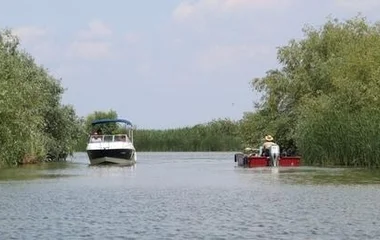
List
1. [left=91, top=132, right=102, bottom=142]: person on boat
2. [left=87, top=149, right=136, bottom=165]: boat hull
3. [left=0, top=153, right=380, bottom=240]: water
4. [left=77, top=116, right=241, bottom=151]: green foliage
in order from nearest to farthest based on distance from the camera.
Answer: [left=0, top=153, right=380, bottom=240]: water < [left=87, top=149, right=136, bottom=165]: boat hull < [left=91, top=132, right=102, bottom=142]: person on boat < [left=77, top=116, right=241, bottom=151]: green foliage

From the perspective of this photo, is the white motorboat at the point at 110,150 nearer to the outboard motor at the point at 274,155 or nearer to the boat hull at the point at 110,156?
the boat hull at the point at 110,156

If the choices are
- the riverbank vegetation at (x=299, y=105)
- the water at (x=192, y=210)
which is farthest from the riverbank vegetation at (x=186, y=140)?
the water at (x=192, y=210)

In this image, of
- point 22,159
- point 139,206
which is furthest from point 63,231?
point 22,159

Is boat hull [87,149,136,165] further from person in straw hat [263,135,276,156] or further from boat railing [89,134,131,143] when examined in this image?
person in straw hat [263,135,276,156]

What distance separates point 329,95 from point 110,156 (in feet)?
53.1

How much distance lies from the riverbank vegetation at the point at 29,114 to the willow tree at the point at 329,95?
15.5 meters

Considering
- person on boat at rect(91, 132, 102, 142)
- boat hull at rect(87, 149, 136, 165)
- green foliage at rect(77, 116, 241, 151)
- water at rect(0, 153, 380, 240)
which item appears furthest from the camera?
green foliage at rect(77, 116, 241, 151)

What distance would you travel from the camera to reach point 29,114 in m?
55.8

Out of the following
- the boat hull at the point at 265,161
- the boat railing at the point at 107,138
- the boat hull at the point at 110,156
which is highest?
the boat railing at the point at 107,138

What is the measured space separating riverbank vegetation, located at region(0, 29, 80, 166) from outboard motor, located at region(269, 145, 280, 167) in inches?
574

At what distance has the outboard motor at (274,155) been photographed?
50250 mm

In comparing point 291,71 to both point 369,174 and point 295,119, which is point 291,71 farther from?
point 369,174

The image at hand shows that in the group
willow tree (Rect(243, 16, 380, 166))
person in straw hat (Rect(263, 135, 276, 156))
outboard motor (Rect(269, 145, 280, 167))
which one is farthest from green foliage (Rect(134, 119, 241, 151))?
outboard motor (Rect(269, 145, 280, 167))

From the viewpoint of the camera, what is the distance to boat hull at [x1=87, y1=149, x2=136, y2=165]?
60.5 m
